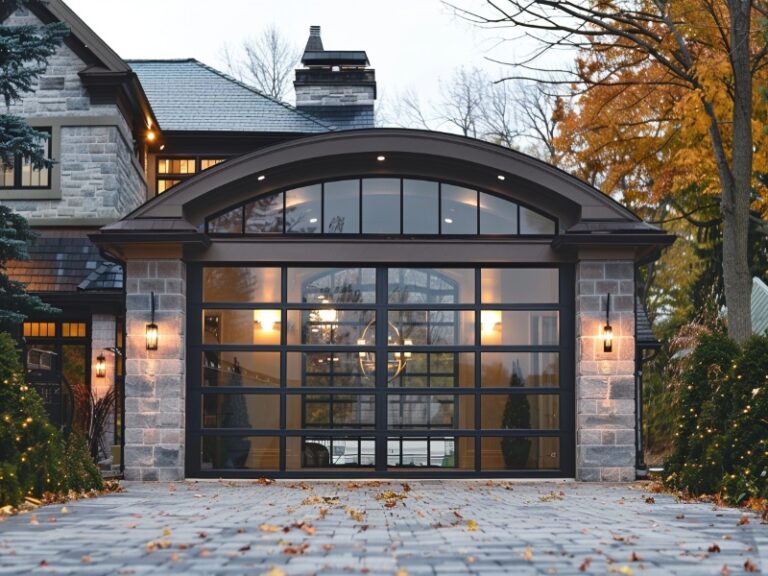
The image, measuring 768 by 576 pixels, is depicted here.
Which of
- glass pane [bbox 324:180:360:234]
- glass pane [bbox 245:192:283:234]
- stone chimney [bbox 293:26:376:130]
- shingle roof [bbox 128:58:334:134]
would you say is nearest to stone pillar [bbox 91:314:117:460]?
glass pane [bbox 245:192:283:234]

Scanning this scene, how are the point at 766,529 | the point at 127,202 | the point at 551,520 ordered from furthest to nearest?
the point at 127,202 → the point at 551,520 → the point at 766,529

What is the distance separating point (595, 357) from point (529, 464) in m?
1.82

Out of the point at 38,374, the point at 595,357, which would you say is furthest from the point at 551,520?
the point at 38,374

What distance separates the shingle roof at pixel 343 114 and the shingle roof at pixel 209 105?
108cm

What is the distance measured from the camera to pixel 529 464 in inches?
611

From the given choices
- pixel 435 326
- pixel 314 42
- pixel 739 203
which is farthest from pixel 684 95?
pixel 314 42

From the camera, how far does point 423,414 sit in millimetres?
15594

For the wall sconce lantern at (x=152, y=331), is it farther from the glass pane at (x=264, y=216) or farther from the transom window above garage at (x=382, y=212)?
the glass pane at (x=264, y=216)

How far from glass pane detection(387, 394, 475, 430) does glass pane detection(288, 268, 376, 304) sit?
5.00 feet

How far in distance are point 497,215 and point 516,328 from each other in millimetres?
1691

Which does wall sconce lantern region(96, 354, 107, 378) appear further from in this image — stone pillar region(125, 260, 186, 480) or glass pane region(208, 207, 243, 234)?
glass pane region(208, 207, 243, 234)

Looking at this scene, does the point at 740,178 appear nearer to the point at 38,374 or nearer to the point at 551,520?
the point at 551,520

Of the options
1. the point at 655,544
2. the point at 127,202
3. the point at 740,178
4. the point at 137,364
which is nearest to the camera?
the point at 655,544

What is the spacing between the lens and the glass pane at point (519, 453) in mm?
15508
